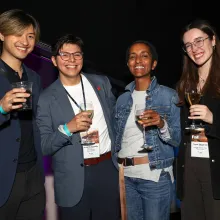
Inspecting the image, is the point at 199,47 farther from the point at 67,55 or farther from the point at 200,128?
the point at 67,55

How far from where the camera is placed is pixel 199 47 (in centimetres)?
229

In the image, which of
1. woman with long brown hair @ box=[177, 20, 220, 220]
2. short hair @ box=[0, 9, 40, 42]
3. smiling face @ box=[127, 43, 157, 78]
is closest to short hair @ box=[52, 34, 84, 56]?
short hair @ box=[0, 9, 40, 42]

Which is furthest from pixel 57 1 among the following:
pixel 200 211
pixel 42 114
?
pixel 200 211

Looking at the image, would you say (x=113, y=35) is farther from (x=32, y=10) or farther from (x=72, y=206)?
(x=72, y=206)

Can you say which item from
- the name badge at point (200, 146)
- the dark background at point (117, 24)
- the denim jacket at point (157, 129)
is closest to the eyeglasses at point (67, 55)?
the denim jacket at point (157, 129)

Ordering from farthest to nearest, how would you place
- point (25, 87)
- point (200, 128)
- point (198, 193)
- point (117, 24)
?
→ point (117, 24) → point (198, 193) → point (200, 128) → point (25, 87)

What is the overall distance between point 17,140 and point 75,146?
44 centimetres

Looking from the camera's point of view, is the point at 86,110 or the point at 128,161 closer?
the point at 86,110

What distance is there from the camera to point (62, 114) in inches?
94.0

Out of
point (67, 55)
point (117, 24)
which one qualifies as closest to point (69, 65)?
point (67, 55)

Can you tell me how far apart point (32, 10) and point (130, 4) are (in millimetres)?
2112

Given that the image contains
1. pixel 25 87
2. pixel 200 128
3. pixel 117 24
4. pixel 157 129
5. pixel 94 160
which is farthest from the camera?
pixel 117 24

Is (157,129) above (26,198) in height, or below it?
above

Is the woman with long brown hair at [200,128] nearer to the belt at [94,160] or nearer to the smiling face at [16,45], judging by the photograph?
the belt at [94,160]
